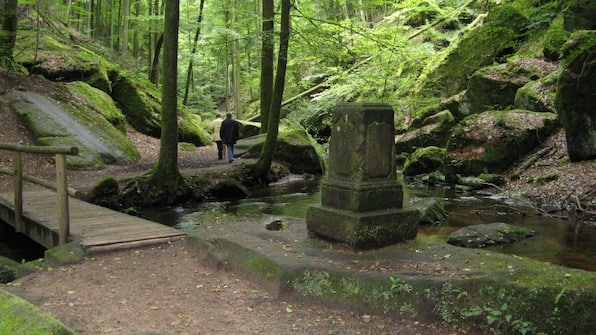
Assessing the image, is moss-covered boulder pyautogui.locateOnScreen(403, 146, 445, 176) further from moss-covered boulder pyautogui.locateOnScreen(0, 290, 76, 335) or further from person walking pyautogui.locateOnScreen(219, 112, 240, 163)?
moss-covered boulder pyautogui.locateOnScreen(0, 290, 76, 335)

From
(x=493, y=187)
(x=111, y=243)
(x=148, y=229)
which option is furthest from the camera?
(x=493, y=187)

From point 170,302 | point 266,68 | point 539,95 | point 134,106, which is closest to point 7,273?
point 170,302

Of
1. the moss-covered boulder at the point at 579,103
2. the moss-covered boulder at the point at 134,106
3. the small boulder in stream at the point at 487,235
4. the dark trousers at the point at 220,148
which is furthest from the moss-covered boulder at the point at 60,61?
the moss-covered boulder at the point at 579,103

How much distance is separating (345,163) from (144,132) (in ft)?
53.7

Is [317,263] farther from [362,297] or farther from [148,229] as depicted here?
[148,229]

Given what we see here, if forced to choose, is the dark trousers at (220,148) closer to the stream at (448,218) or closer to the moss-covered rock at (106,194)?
the stream at (448,218)

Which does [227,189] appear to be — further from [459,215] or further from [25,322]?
[25,322]

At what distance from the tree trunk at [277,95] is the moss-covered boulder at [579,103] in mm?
7475

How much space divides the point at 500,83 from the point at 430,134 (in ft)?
11.1

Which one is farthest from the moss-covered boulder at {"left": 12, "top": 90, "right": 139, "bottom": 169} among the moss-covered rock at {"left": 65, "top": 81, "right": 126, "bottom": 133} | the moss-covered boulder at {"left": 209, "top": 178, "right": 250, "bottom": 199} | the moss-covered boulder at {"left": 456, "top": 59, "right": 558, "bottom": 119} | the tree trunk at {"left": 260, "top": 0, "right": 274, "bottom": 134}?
the moss-covered boulder at {"left": 456, "top": 59, "right": 558, "bottom": 119}

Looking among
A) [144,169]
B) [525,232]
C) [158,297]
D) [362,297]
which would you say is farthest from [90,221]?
[525,232]

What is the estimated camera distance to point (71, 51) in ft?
65.7

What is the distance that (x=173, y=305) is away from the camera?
4.96 m

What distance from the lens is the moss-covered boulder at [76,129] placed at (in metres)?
14.5
